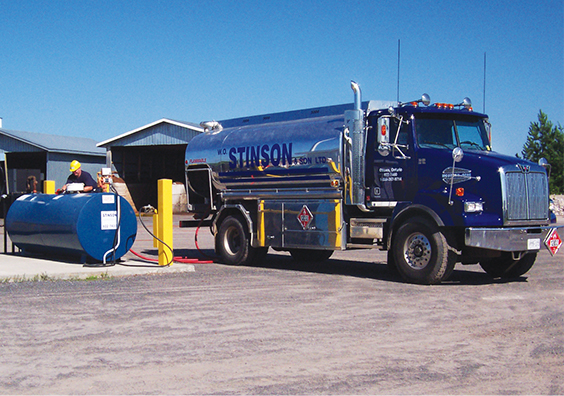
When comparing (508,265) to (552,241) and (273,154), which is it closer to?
(552,241)

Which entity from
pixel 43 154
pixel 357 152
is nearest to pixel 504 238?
pixel 357 152

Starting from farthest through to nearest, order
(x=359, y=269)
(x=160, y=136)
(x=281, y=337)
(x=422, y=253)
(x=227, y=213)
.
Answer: (x=160, y=136), (x=227, y=213), (x=359, y=269), (x=422, y=253), (x=281, y=337)

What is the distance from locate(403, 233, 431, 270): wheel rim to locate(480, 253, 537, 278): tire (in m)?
1.56

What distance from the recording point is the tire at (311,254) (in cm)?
1521

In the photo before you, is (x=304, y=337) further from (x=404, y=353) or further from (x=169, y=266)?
(x=169, y=266)

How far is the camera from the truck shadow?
11994 millimetres

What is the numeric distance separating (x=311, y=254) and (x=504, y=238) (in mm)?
5521

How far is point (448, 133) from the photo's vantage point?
11.8 meters

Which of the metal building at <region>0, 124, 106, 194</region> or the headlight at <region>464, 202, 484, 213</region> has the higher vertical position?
the metal building at <region>0, 124, 106, 194</region>

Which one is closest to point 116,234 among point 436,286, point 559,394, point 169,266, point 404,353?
point 169,266

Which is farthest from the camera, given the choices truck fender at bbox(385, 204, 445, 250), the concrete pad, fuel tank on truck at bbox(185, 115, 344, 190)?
fuel tank on truck at bbox(185, 115, 344, 190)

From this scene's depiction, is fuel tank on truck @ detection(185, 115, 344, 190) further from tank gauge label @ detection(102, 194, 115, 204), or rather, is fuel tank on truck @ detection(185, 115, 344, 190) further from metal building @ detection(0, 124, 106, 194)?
metal building @ detection(0, 124, 106, 194)

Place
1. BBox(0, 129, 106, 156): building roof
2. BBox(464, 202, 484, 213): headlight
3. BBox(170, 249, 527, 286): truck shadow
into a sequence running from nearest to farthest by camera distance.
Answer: BBox(464, 202, 484, 213): headlight → BBox(170, 249, 527, 286): truck shadow → BBox(0, 129, 106, 156): building roof

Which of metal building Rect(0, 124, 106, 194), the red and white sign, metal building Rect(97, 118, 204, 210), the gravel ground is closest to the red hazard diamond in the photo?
the gravel ground
